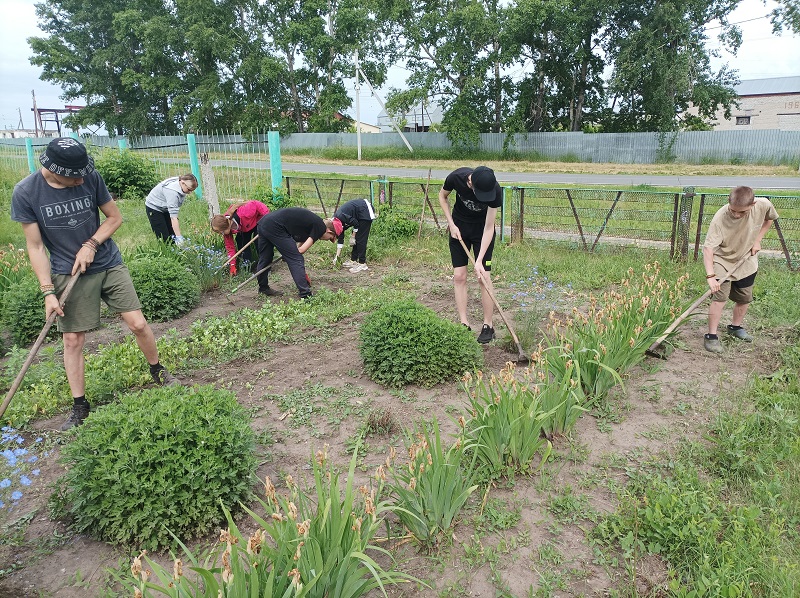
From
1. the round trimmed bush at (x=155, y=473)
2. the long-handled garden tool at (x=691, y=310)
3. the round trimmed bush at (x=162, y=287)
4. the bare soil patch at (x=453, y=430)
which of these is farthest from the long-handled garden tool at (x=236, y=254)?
the long-handled garden tool at (x=691, y=310)

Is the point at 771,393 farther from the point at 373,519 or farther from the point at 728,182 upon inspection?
the point at 728,182

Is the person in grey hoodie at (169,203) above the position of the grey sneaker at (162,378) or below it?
above

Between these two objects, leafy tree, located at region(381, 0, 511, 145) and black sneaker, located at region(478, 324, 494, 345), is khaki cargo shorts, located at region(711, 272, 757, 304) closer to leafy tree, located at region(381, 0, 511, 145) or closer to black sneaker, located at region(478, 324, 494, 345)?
black sneaker, located at region(478, 324, 494, 345)

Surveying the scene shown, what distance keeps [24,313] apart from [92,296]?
2233 mm

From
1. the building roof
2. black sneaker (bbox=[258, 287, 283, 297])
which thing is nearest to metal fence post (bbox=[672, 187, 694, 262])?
black sneaker (bbox=[258, 287, 283, 297])

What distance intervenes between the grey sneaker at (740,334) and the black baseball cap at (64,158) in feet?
17.1

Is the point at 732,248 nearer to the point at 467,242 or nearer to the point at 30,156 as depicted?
the point at 467,242

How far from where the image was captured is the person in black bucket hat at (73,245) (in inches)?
133

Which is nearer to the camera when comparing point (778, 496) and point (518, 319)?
point (778, 496)

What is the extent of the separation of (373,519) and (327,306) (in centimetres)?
411

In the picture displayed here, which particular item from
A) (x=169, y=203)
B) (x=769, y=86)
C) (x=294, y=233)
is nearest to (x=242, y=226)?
(x=169, y=203)

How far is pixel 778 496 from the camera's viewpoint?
8.95 ft

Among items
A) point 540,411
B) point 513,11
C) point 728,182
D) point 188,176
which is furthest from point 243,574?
point 513,11

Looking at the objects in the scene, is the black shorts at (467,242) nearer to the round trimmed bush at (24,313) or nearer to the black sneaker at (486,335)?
the black sneaker at (486,335)
